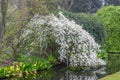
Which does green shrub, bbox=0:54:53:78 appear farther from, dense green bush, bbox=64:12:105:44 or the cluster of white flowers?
dense green bush, bbox=64:12:105:44

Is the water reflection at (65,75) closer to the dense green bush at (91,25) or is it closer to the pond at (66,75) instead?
the pond at (66,75)

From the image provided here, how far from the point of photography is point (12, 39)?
50.6ft

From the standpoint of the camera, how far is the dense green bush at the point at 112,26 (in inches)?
1085

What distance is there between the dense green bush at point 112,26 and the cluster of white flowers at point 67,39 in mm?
11611

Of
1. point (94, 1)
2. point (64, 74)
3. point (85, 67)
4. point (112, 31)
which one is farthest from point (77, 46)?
point (94, 1)

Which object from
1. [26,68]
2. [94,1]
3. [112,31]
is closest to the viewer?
[26,68]

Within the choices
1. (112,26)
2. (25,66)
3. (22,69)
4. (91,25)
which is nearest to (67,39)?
(25,66)

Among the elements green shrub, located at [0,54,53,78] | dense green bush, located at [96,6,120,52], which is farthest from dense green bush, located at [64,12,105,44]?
green shrub, located at [0,54,53,78]

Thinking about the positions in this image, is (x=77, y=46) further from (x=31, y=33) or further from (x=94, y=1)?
(x=94, y=1)

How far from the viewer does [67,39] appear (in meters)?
15.7

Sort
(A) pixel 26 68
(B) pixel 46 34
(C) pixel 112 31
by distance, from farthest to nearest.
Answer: (C) pixel 112 31 < (B) pixel 46 34 < (A) pixel 26 68

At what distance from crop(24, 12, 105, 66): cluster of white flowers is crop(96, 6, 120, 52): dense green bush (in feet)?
38.1

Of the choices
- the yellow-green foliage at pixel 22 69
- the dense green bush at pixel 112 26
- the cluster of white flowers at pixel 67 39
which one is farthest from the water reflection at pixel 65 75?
the dense green bush at pixel 112 26

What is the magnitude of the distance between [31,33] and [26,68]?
249 centimetres
